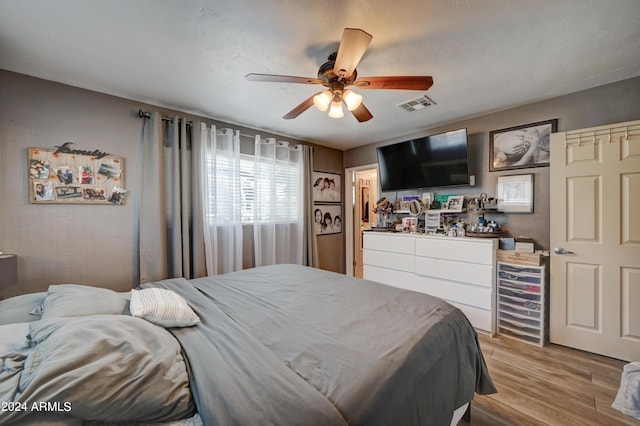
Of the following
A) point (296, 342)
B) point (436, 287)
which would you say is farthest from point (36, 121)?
point (436, 287)

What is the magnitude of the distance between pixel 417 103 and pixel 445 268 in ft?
6.24

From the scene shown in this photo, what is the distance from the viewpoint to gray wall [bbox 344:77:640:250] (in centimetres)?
215

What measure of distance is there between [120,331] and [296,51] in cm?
189

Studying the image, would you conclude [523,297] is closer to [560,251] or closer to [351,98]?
[560,251]

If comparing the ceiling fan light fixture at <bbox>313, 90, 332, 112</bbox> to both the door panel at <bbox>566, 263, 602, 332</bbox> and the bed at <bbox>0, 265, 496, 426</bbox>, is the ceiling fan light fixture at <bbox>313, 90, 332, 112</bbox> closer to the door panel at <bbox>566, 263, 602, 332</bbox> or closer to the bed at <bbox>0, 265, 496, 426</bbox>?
the bed at <bbox>0, 265, 496, 426</bbox>

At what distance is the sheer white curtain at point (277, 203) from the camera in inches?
130

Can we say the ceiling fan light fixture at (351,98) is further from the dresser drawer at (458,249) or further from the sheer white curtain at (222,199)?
the dresser drawer at (458,249)

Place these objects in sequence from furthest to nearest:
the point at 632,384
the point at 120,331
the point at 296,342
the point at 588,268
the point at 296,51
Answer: the point at 588,268
the point at 296,51
the point at 632,384
the point at 296,342
the point at 120,331

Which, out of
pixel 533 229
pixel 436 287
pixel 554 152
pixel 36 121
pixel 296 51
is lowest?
pixel 436 287

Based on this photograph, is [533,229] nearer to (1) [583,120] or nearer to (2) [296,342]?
(1) [583,120]

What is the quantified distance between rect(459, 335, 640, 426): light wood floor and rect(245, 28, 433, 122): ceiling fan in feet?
7.21

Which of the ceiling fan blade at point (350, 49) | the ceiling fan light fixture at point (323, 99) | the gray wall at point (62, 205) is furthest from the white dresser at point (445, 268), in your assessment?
the gray wall at point (62, 205)

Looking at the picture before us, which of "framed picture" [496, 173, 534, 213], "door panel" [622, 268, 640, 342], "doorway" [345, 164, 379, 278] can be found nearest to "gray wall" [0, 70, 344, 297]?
"doorway" [345, 164, 379, 278]

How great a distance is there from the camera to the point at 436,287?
A: 2938 millimetres
